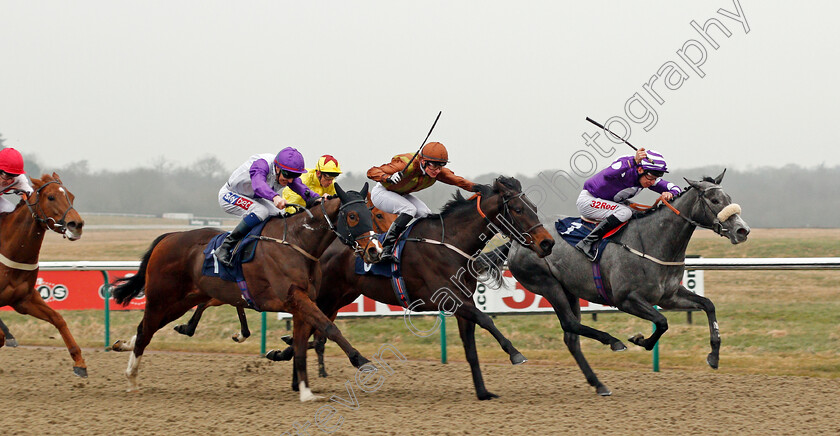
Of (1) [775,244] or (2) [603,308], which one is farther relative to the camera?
(1) [775,244]

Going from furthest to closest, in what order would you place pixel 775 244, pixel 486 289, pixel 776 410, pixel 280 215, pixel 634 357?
1. pixel 775 244
2. pixel 486 289
3. pixel 634 357
4. pixel 280 215
5. pixel 776 410

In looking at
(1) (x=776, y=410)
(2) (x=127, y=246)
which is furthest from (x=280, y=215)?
(2) (x=127, y=246)

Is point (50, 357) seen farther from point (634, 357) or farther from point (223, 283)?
point (634, 357)

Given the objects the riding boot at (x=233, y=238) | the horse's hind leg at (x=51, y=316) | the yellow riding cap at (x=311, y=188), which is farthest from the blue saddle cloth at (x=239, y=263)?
the horse's hind leg at (x=51, y=316)

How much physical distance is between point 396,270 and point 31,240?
2926 millimetres

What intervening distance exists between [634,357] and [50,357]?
19.6 feet

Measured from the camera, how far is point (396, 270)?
641 cm

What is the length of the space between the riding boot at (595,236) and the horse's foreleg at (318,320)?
2140 millimetres

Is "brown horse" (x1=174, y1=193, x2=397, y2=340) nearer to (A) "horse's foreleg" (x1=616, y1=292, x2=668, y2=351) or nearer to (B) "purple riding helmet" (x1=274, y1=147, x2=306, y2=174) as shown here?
(B) "purple riding helmet" (x1=274, y1=147, x2=306, y2=174)

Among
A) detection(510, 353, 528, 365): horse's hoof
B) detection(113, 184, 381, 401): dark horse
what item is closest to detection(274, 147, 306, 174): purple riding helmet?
detection(113, 184, 381, 401): dark horse

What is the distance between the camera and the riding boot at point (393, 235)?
21.1 ft

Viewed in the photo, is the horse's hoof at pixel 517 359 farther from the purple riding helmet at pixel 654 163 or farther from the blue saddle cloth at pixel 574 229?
the purple riding helmet at pixel 654 163

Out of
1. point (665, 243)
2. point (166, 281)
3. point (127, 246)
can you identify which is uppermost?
point (665, 243)

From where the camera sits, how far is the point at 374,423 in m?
5.10
